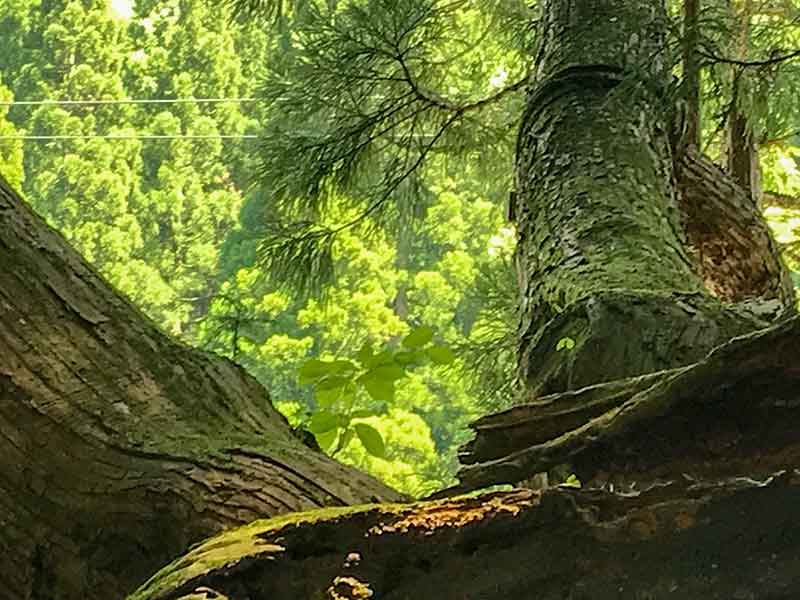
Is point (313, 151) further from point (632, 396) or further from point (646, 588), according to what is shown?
point (646, 588)

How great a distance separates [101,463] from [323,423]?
528 millimetres

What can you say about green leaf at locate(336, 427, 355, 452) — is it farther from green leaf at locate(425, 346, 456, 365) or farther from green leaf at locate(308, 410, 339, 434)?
green leaf at locate(425, 346, 456, 365)

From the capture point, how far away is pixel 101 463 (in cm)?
73

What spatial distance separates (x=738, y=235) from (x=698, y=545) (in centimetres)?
115

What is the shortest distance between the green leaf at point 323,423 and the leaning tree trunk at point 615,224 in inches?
9.5

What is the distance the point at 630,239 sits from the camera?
113cm

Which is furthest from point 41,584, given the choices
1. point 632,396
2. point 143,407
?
point 632,396

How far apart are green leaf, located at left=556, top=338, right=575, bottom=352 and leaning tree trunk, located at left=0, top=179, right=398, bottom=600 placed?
0.76ft

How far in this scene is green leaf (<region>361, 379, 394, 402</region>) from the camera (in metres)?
1.24

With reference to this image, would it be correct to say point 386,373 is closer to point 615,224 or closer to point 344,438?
point 344,438

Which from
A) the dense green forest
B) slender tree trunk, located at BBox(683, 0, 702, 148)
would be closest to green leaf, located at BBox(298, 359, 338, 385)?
slender tree trunk, located at BBox(683, 0, 702, 148)

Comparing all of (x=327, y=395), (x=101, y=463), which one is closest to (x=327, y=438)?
(x=327, y=395)

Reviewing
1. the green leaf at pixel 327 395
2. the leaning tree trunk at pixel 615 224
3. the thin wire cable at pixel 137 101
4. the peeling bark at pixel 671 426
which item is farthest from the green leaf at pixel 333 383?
the thin wire cable at pixel 137 101

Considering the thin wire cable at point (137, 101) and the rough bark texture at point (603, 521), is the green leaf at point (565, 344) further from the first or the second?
the thin wire cable at point (137, 101)
